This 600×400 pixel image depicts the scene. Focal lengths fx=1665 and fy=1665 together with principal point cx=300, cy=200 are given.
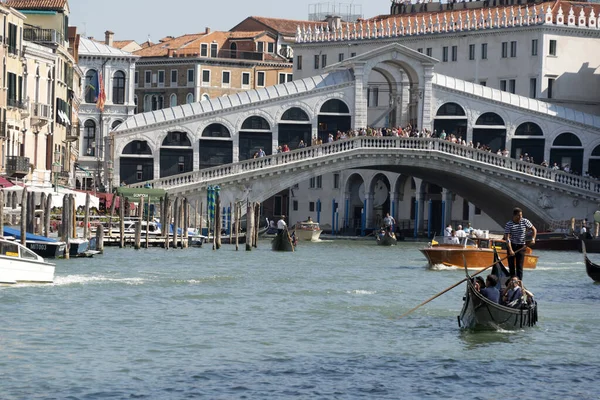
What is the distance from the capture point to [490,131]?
5684 centimetres

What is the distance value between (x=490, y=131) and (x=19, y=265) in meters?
32.0

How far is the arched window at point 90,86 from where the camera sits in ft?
231

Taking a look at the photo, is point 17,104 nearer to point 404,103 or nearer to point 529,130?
point 404,103

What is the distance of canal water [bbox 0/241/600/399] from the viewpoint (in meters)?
18.3

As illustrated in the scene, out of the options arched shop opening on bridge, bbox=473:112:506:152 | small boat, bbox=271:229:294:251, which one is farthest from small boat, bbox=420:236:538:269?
arched shop opening on bridge, bbox=473:112:506:152

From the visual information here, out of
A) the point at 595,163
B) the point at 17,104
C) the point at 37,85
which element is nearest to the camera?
the point at 17,104

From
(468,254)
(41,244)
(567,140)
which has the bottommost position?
(468,254)

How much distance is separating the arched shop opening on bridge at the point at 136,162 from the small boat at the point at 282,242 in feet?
33.7

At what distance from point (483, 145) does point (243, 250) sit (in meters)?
13.7

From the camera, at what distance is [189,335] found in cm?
2220

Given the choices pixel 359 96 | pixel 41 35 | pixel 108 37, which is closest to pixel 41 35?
pixel 41 35

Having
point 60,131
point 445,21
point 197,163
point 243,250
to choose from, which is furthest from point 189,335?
point 445,21

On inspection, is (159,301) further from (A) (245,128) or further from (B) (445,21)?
(B) (445,21)

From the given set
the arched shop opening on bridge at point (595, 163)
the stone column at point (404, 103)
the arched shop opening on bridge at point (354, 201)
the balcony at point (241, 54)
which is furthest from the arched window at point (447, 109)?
the balcony at point (241, 54)
